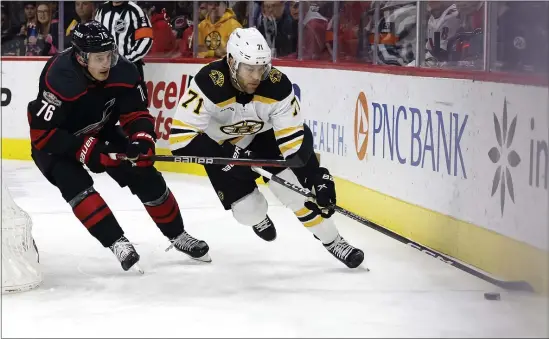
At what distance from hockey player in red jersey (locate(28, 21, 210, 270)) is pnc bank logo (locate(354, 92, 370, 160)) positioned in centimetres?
162

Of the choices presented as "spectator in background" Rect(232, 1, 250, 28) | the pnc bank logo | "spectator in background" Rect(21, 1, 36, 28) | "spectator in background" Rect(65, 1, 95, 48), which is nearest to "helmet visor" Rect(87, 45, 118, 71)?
the pnc bank logo

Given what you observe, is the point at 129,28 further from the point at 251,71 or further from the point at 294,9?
the point at 251,71

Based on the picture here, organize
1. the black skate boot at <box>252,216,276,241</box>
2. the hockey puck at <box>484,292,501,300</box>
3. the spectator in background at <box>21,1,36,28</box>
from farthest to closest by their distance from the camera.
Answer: the spectator in background at <box>21,1,36,28</box> < the black skate boot at <box>252,216,276,241</box> < the hockey puck at <box>484,292,501,300</box>

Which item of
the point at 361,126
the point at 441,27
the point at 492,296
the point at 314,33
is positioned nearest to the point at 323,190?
the point at 492,296

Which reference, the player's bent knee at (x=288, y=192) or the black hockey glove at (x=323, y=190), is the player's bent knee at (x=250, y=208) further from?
the black hockey glove at (x=323, y=190)

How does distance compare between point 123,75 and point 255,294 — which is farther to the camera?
point 123,75

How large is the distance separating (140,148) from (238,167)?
45cm

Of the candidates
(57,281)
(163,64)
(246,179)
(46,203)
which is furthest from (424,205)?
(163,64)

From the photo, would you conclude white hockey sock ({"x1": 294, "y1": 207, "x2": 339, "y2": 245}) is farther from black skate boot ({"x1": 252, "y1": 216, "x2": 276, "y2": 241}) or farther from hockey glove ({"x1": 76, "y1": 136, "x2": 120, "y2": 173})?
hockey glove ({"x1": 76, "y1": 136, "x2": 120, "y2": 173})

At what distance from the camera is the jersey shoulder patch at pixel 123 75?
4.46 metres

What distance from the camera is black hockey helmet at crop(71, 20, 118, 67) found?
429 cm

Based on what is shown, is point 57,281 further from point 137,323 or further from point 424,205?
point 424,205

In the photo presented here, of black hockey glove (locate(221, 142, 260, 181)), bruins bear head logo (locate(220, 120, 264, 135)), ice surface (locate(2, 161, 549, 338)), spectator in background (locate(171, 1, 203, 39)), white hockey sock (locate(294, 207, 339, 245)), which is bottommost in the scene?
ice surface (locate(2, 161, 549, 338))

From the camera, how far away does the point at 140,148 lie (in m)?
4.36
